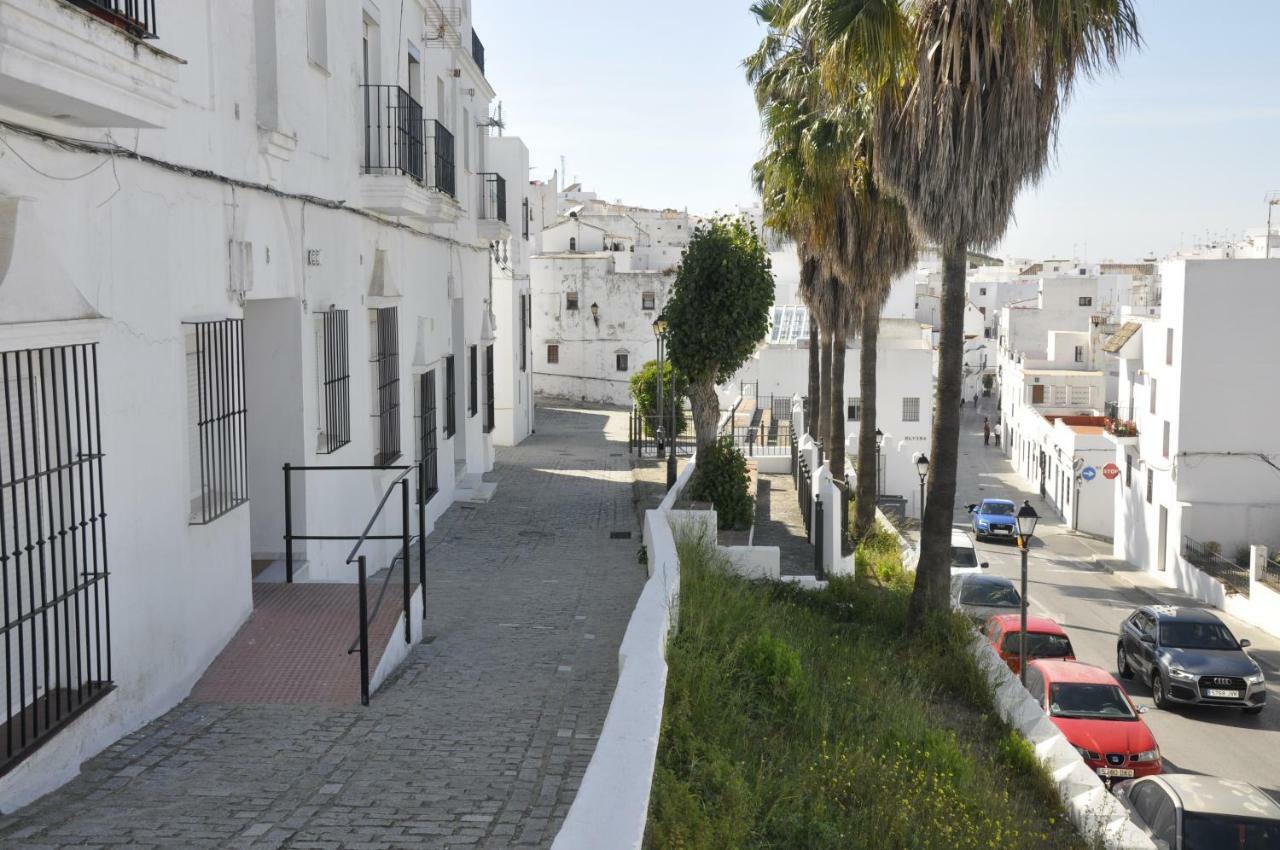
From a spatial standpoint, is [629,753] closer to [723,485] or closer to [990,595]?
[723,485]

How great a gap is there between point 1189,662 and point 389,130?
14837mm

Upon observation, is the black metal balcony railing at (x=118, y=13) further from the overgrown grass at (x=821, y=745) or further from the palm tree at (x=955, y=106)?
the palm tree at (x=955, y=106)

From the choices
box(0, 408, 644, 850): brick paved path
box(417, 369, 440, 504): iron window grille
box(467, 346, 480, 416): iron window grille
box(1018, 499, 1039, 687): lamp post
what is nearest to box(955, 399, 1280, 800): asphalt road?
box(1018, 499, 1039, 687): lamp post

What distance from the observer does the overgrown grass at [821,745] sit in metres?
6.64

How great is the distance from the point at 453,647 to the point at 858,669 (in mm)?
4150

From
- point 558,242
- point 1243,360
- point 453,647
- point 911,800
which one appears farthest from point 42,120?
point 558,242

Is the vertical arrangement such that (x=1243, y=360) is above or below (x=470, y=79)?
below

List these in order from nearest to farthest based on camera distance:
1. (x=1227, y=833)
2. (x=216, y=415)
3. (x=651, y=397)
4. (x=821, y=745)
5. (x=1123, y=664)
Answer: (x=821, y=745), (x=216, y=415), (x=1227, y=833), (x=1123, y=664), (x=651, y=397)

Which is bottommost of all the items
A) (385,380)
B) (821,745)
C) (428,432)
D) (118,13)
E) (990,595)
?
(990,595)

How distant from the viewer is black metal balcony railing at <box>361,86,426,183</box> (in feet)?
42.7

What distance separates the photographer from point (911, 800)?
7750 millimetres

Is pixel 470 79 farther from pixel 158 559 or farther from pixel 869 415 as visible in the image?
pixel 158 559

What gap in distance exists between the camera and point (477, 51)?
76.1 feet

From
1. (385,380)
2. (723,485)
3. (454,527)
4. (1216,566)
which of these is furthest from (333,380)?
(1216,566)
